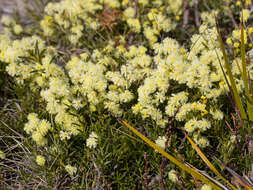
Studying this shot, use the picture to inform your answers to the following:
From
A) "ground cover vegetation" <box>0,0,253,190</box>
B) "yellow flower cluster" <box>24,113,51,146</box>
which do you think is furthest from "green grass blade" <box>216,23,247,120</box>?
"yellow flower cluster" <box>24,113,51,146</box>

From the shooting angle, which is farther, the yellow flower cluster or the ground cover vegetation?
the yellow flower cluster

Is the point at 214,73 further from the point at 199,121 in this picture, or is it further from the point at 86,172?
the point at 86,172

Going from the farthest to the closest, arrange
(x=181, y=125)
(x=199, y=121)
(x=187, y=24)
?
(x=187, y=24) < (x=181, y=125) < (x=199, y=121)

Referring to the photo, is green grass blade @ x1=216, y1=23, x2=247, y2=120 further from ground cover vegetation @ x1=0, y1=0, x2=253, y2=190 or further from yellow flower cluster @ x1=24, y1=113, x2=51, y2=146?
yellow flower cluster @ x1=24, y1=113, x2=51, y2=146

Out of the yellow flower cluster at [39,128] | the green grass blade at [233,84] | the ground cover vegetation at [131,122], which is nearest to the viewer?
the green grass blade at [233,84]

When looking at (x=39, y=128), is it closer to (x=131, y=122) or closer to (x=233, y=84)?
(x=131, y=122)

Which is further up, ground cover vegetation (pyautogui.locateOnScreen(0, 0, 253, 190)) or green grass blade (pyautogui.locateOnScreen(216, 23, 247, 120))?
green grass blade (pyautogui.locateOnScreen(216, 23, 247, 120))

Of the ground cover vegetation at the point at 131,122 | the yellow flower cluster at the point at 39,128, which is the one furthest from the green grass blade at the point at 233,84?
the yellow flower cluster at the point at 39,128

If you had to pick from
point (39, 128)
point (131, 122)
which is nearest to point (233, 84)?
point (131, 122)

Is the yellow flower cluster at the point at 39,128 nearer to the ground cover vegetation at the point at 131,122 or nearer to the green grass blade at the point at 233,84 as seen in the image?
the ground cover vegetation at the point at 131,122

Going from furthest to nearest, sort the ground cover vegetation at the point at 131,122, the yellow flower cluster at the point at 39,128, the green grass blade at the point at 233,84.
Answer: the yellow flower cluster at the point at 39,128 < the ground cover vegetation at the point at 131,122 < the green grass blade at the point at 233,84

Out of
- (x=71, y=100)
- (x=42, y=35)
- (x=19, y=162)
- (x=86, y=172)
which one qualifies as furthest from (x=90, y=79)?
(x=42, y=35)
